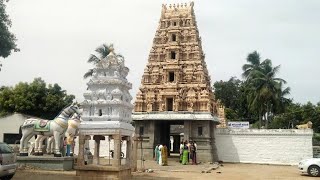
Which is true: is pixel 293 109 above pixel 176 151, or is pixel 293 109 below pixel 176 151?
above

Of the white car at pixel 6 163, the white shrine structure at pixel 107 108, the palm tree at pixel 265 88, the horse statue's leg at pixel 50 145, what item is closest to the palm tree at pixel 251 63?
the palm tree at pixel 265 88

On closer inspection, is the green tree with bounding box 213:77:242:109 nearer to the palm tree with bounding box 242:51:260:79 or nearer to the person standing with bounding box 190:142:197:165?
the palm tree with bounding box 242:51:260:79

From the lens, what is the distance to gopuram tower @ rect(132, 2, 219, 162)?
101 feet

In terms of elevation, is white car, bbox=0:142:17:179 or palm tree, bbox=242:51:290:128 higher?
palm tree, bbox=242:51:290:128

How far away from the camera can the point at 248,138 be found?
3216 cm

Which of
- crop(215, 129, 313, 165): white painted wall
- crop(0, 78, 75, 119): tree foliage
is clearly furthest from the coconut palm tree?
crop(0, 78, 75, 119): tree foliage

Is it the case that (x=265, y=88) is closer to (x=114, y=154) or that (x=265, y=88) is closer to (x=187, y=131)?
(x=187, y=131)

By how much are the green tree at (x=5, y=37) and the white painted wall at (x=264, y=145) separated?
20.5 m

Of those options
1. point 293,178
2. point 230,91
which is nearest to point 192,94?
point 293,178

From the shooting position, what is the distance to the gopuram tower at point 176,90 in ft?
101

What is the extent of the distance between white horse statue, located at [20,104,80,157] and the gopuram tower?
10330mm

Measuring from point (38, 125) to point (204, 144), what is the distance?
48.6ft

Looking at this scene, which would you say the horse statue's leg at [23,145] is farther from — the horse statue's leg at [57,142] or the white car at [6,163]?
the white car at [6,163]

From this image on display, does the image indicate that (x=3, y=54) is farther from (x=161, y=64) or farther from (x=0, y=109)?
(x=0, y=109)
